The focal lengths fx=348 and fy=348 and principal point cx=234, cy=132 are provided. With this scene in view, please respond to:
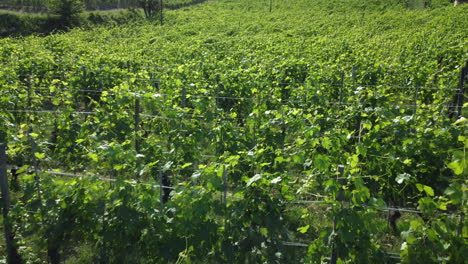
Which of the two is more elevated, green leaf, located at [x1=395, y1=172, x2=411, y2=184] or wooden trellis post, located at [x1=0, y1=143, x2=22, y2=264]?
green leaf, located at [x1=395, y1=172, x2=411, y2=184]

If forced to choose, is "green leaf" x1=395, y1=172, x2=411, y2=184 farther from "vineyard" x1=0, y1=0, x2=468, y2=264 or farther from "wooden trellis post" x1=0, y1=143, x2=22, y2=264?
"wooden trellis post" x1=0, y1=143, x2=22, y2=264

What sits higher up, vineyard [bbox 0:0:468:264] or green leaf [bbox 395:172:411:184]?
green leaf [bbox 395:172:411:184]

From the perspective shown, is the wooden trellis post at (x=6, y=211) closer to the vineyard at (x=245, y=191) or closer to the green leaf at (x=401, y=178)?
the vineyard at (x=245, y=191)

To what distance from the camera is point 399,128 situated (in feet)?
13.5

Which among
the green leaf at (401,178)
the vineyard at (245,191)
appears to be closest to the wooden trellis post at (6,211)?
the vineyard at (245,191)

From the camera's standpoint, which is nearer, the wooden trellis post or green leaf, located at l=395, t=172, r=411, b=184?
green leaf, located at l=395, t=172, r=411, b=184

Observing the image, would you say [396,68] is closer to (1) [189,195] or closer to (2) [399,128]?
(2) [399,128]

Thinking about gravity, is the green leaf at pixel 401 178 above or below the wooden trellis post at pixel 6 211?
above

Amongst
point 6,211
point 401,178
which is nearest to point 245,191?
point 401,178

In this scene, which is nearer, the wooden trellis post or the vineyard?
the vineyard

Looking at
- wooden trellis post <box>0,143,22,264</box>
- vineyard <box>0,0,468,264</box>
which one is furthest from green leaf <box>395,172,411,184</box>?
wooden trellis post <box>0,143,22,264</box>

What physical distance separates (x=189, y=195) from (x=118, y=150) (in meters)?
0.87

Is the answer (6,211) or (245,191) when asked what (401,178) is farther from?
(6,211)

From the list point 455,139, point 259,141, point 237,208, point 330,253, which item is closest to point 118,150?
point 237,208
